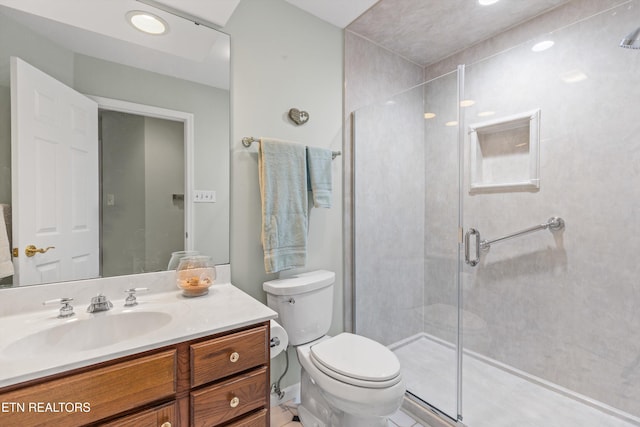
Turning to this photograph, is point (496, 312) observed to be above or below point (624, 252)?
below

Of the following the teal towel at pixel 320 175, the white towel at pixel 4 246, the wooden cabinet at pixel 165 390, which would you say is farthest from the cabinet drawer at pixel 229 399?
the teal towel at pixel 320 175

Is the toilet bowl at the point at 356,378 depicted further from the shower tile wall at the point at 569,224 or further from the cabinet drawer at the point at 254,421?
the shower tile wall at the point at 569,224

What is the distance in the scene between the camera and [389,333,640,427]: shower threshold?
158 centimetres

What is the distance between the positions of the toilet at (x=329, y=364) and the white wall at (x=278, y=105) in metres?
0.19

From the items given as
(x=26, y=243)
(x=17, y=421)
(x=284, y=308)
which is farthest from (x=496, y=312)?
(x=26, y=243)

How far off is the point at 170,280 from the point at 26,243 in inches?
20.5

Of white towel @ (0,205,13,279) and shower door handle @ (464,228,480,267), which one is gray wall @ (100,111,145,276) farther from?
shower door handle @ (464,228,480,267)

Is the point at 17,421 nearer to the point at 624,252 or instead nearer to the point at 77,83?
the point at 77,83

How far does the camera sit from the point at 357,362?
52.2 inches

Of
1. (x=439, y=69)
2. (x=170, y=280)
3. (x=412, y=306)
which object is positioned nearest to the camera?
(x=170, y=280)

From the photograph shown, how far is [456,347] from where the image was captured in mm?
1897

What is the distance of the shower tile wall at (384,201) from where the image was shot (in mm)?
2064

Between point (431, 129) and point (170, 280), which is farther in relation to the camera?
point (431, 129)

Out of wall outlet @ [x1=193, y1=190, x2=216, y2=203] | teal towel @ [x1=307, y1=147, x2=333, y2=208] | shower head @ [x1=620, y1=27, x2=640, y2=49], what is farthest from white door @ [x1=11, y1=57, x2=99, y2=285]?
shower head @ [x1=620, y1=27, x2=640, y2=49]
